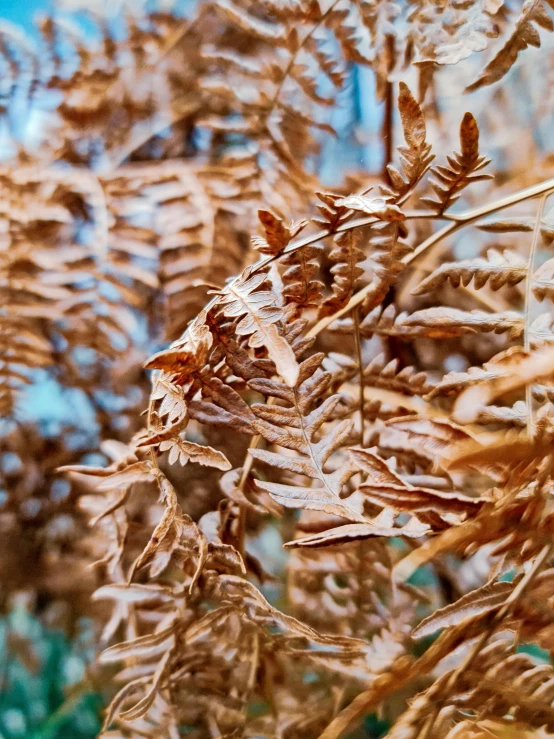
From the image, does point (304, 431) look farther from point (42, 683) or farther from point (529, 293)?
point (42, 683)

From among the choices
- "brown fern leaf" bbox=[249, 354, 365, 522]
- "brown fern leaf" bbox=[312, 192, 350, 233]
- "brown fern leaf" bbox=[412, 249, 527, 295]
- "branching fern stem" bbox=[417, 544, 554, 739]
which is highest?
"brown fern leaf" bbox=[312, 192, 350, 233]

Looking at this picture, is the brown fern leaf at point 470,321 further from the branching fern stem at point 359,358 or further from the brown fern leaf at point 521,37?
the brown fern leaf at point 521,37

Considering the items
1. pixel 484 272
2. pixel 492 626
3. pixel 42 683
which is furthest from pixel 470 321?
pixel 42 683

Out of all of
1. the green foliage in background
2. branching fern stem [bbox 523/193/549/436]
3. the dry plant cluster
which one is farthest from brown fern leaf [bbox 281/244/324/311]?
the green foliage in background

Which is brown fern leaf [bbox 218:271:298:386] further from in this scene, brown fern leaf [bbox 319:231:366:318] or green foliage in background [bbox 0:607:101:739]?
green foliage in background [bbox 0:607:101:739]

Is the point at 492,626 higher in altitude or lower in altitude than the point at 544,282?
lower

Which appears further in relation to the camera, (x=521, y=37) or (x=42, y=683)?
(x=42, y=683)

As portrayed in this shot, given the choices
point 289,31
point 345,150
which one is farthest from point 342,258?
point 345,150

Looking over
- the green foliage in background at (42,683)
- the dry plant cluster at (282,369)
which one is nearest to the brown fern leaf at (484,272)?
the dry plant cluster at (282,369)

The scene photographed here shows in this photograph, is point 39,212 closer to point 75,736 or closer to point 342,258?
point 342,258
